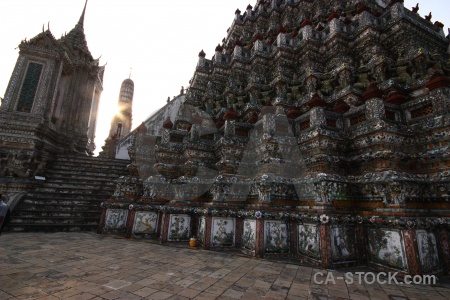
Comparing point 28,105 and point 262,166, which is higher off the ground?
point 28,105

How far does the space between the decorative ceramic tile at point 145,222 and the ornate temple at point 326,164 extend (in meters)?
0.04

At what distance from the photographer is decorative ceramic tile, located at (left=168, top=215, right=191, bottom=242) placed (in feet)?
27.8

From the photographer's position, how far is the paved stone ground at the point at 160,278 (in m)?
3.76

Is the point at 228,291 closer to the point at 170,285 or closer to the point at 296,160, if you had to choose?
the point at 170,285

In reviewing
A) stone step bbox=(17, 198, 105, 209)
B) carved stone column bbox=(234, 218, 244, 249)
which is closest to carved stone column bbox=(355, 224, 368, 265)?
carved stone column bbox=(234, 218, 244, 249)

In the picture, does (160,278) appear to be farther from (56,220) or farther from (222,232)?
(56,220)

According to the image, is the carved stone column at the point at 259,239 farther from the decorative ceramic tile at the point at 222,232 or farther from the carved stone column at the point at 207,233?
the carved stone column at the point at 207,233

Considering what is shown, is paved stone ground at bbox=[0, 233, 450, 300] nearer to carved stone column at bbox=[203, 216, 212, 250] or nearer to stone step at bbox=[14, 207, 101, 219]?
carved stone column at bbox=[203, 216, 212, 250]

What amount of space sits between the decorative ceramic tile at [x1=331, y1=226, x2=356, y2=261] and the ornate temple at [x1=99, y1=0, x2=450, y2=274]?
37 millimetres

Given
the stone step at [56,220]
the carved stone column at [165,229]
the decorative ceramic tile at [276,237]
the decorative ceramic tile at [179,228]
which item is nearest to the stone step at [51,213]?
the stone step at [56,220]

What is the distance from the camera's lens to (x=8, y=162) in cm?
1220

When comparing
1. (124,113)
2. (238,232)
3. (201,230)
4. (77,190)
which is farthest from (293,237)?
(124,113)

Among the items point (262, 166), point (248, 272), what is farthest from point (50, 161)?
point (248, 272)

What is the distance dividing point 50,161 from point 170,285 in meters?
14.1
